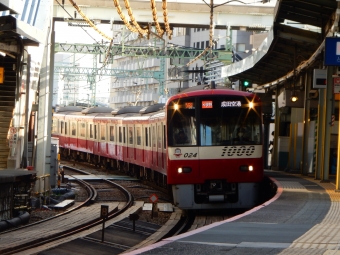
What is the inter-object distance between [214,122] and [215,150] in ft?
1.94

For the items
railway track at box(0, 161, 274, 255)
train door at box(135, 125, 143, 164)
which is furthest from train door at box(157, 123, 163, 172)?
train door at box(135, 125, 143, 164)

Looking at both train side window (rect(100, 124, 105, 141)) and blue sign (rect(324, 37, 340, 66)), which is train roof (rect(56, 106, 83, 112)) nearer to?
train side window (rect(100, 124, 105, 141))

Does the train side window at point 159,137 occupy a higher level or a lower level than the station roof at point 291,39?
lower

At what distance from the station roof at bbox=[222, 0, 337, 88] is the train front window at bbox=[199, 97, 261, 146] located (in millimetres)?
3017

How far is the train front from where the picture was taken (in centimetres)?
1756

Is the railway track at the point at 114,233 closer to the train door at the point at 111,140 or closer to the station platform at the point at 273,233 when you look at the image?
the station platform at the point at 273,233

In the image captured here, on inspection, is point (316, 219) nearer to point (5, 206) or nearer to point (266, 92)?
point (5, 206)

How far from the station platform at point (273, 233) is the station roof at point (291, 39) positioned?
19.2 feet

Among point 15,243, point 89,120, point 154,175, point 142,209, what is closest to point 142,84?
point 89,120

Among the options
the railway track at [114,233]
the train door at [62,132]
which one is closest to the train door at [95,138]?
the train door at [62,132]

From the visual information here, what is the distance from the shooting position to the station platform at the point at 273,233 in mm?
8984

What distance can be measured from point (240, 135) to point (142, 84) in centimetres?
6394

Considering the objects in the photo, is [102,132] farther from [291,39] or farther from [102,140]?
[291,39]

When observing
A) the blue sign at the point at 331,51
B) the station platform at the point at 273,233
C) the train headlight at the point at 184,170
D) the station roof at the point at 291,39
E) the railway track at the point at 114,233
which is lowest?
the railway track at the point at 114,233
